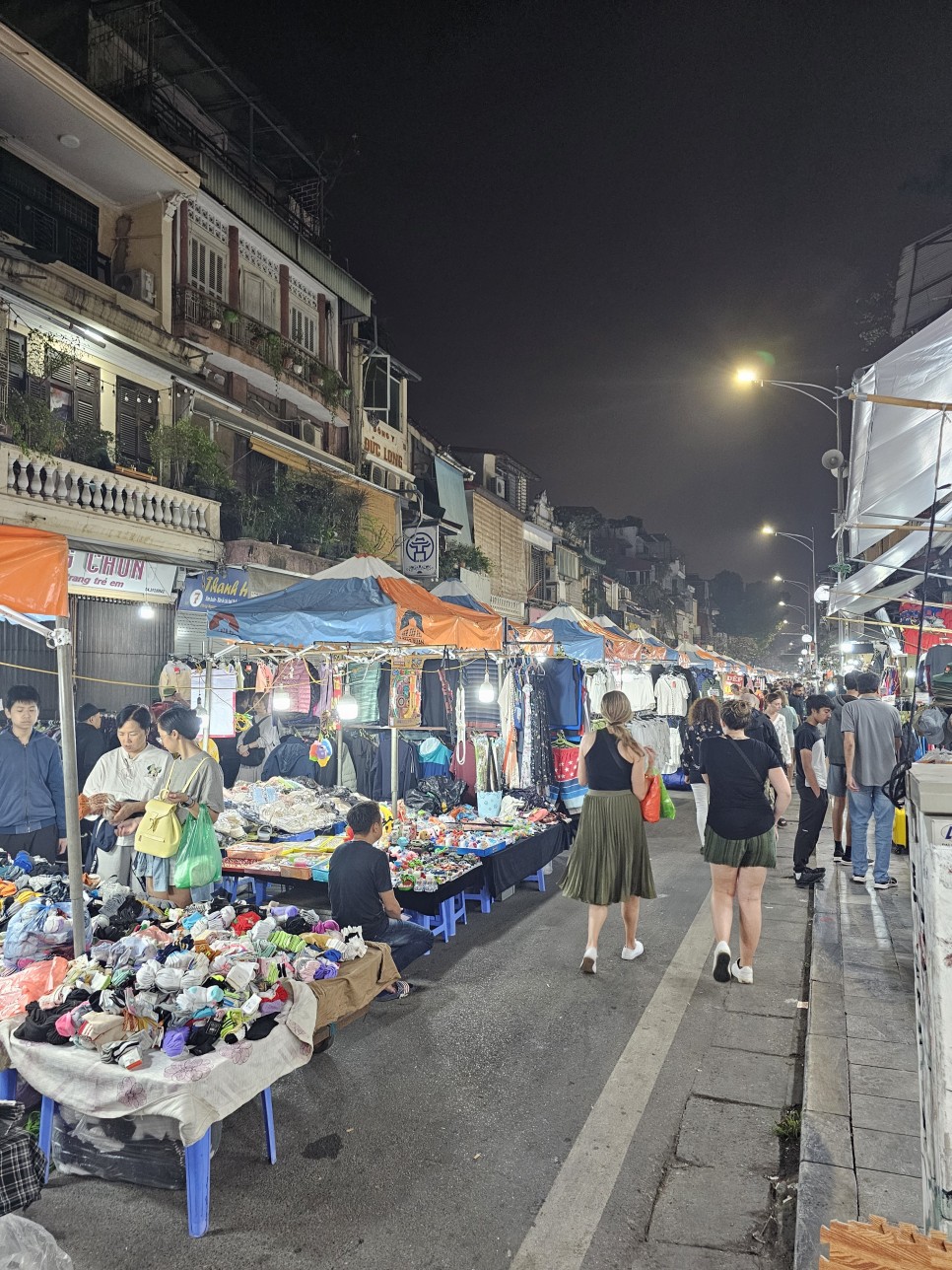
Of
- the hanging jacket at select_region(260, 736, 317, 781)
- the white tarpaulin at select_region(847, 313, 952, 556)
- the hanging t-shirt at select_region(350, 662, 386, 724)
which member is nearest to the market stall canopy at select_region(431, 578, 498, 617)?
the hanging t-shirt at select_region(350, 662, 386, 724)

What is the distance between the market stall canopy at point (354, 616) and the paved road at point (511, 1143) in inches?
131

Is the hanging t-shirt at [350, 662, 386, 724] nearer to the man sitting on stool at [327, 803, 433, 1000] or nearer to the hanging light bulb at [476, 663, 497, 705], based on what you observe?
the hanging light bulb at [476, 663, 497, 705]

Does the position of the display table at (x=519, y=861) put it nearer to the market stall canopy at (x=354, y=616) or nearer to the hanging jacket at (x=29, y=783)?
the market stall canopy at (x=354, y=616)

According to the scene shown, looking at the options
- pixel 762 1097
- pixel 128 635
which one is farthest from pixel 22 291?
pixel 762 1097

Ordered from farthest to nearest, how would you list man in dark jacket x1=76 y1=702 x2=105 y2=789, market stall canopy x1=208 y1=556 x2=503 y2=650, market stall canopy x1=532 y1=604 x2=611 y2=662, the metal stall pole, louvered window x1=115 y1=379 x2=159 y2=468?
louvered window x1=115 y1=379 x2=159 y2=468, market stall canopy x1=532 y1=604 x2=611 y2=662, man in dark jacket x1=76 y1=702 x2=105 y2=789, market stall canopy x1=208 y1=556 x2=503 y2=650, the metal stall pole

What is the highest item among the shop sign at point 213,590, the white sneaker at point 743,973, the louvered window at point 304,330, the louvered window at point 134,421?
the louvered window at point 304,330

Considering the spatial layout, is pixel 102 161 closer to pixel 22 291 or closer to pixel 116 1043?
pixel 22 291

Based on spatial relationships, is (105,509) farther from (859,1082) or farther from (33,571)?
(859,1082)

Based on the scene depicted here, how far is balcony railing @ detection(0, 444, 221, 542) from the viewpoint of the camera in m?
12.6

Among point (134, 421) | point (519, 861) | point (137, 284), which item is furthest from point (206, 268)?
point (519, 861)

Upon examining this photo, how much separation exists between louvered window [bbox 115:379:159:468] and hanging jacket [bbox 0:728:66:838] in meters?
9.81

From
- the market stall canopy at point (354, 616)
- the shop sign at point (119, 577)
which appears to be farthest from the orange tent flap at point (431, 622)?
the shop sign at point (119, 577)

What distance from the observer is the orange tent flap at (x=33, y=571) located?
4.13 m

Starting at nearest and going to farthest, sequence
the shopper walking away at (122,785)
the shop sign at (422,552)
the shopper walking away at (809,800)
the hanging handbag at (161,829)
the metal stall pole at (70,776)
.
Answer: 1. the metal stall pole at (70,776)
2. the hanging handbag at (161,829)
3. the shopper walking away at (122,785)
4. the shopper walking away at (809,800)
5. the shop sign at (422,552)
